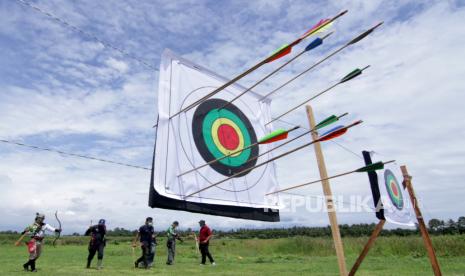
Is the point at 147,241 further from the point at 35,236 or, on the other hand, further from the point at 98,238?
the point at 35,236

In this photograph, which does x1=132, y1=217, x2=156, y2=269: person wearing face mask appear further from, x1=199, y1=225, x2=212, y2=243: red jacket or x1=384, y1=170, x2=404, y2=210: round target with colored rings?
x1=384, y1=170, x2=404, y2=210: round target with colored rings

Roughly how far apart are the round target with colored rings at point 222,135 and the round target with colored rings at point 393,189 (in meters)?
4.00

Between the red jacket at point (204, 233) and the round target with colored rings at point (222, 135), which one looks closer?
the round target with colored rings at point (222, 135)

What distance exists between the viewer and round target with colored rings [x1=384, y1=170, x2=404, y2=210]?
7718mm

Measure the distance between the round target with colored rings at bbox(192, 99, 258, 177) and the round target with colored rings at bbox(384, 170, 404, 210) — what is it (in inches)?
158

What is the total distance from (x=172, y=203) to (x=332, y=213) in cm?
233

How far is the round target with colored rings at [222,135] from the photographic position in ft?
14.2

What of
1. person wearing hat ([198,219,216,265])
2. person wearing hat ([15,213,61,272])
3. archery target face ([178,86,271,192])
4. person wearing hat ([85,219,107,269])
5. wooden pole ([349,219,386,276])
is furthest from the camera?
person wearing hat ([198,219,216,265])

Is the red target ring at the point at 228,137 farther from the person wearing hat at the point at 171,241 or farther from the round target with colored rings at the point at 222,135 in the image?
the person wearing hat at the point at 171,241

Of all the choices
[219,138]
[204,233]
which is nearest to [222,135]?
[219,138]

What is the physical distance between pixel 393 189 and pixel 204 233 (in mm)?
6479

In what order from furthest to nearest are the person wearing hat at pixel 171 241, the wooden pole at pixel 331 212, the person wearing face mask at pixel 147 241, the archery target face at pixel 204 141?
the person wearing hat at pixel 171 241
the person wearing face mask at pixel 147 241
the wooden pole at pixel 331 212
the archery target face at pixel 204 141

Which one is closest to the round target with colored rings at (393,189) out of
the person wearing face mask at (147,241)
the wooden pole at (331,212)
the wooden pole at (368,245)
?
the wooden pole at (368,245)

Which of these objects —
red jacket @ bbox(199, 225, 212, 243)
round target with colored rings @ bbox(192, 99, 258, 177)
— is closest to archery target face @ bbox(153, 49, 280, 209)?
round target with colored rings @ bbox(192, 99, 258, 177)
